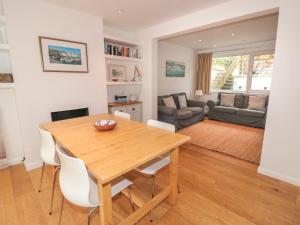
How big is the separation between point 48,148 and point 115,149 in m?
0.87

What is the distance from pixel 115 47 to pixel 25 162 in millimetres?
2688

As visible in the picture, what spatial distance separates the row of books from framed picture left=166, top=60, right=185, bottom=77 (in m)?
1.57

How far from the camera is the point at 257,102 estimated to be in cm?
473

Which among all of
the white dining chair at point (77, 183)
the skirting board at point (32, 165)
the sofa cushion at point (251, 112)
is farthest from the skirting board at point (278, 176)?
the skirting board at point (32, 165)

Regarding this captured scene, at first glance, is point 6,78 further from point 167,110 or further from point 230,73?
point 230,73

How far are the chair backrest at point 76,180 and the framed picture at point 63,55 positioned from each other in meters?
1.96

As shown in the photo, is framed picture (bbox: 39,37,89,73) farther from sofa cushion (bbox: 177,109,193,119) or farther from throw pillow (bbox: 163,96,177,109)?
sofa cushion (bbox: 177,109,193,119)

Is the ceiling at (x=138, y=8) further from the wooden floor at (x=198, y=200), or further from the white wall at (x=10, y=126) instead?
the wooden floor at (x=198, y=200)

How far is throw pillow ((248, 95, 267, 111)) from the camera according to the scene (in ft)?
15.3

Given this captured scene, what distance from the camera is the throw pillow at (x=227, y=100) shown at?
5.25 meters

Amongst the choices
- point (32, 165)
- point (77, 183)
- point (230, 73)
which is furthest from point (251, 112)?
point (32, 165)

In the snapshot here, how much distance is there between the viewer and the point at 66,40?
2.65m

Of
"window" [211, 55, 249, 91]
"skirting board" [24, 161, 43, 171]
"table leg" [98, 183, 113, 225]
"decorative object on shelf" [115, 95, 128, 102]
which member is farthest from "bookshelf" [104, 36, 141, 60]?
"window" [211, 55, 249, 91]

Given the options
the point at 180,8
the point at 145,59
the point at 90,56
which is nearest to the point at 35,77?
the point at 90,56
